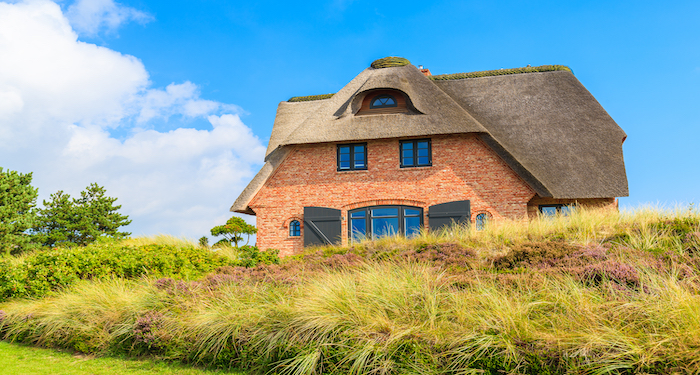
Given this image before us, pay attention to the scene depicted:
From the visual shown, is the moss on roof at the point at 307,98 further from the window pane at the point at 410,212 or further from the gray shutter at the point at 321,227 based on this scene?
the window pane at the point at 410,212

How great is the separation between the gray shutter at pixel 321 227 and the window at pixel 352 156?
164 centimetres

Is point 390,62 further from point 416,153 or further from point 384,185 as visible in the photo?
point 384,185

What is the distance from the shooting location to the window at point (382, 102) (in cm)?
1630

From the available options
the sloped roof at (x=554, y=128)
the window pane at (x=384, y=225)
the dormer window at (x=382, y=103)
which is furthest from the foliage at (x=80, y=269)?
the sloped roof at (x=554, y=128)

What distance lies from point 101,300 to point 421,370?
5.46m

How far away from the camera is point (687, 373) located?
381 cm

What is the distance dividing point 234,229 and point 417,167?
8344mm

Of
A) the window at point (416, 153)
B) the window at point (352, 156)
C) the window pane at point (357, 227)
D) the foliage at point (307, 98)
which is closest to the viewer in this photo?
the window pane at point (357, 227)

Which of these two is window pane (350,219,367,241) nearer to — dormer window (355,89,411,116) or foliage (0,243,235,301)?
dormer window (355,89,411,116)

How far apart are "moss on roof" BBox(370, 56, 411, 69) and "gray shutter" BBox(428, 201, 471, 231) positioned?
6.30 metres

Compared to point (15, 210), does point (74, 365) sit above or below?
below

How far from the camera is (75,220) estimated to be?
64.5 feet

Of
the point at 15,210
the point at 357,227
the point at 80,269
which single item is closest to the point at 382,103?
the point at 357,227

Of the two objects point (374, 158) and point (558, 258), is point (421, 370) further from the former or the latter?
point (374, 158)
